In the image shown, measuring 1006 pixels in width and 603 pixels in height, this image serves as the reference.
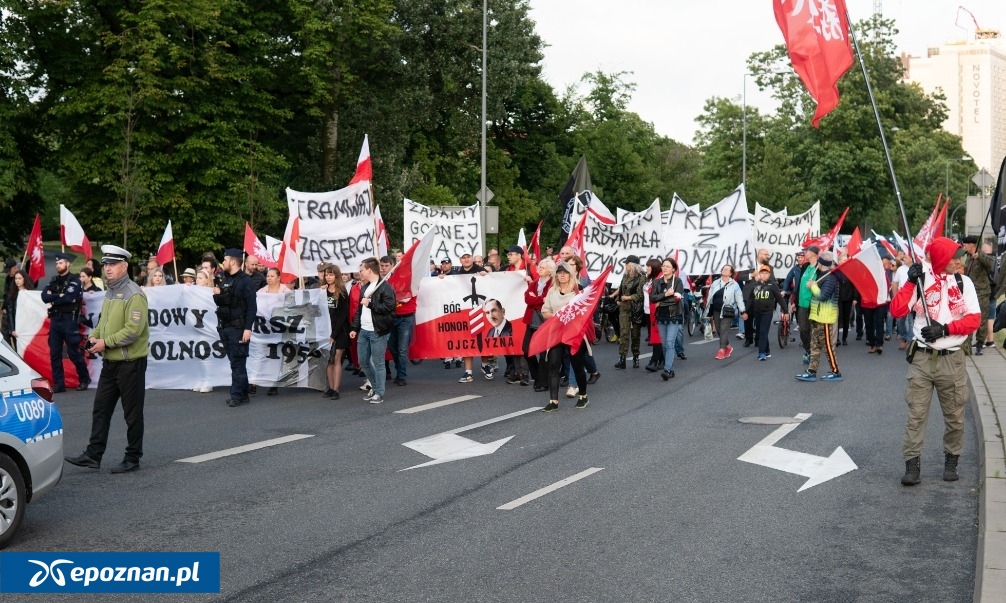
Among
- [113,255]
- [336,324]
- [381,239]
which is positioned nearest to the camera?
[113,255]

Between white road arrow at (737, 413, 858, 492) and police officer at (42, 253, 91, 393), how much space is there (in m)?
9.74

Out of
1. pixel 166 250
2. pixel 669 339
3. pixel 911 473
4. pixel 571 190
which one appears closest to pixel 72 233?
pixel 166 250

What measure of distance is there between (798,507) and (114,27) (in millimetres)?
29895

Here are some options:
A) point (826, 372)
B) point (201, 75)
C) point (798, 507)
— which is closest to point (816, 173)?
point (201, 75)

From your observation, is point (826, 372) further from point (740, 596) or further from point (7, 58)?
point (7, 58)

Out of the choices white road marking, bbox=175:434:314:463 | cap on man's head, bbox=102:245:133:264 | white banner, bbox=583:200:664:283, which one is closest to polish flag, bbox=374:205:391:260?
white banner, bbox=583:200:664:283

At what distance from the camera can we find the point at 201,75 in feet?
113

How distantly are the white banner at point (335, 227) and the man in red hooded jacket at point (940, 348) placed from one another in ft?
33.5

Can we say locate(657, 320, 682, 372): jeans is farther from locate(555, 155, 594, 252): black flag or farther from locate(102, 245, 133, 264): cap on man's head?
locate(102, 245, 133, 264): cap on man's head

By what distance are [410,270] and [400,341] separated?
4.01 feet

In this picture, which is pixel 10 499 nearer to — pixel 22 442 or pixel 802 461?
pixel 22 442

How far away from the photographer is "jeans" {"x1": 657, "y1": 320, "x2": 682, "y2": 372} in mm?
16875

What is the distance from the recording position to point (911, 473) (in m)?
9.12

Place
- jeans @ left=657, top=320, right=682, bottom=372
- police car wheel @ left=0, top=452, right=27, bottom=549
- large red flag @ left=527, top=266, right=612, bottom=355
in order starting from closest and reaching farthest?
police car wheel @ left=0, top=452, right=27, bottom=549, large red flag @ left=527, top=266, right=612, bottom=355, jeans @ left=657, top=320, right=682, bottom=372
